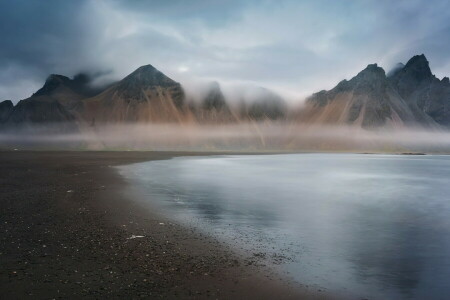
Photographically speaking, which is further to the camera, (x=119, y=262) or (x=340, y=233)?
(x=340, y=233)

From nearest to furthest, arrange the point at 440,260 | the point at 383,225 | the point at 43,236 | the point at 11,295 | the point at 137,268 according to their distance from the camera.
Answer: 1. the point at 11,295
2. the point at 137,268
3. the point at 440,260
4. the point at 43,236
5. the point at 383,225

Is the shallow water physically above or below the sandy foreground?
below

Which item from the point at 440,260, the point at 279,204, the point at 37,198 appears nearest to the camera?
the point at 440,260

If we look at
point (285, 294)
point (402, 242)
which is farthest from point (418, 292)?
point (402, 242)

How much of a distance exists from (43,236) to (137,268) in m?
6.26

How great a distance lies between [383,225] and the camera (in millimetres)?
21438

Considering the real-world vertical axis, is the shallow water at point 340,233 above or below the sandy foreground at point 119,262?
below

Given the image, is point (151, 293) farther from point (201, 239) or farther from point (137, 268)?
point (201, 239)

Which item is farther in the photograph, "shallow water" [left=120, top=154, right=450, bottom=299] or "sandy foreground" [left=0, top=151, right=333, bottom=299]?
"shallow water" [left=120, top=154, right=450, bottom=299]

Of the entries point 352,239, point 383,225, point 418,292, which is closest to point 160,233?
point 352,239

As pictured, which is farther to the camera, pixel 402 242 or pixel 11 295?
pixel 402 242

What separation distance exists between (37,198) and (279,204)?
1826 cm

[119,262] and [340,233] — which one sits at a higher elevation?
[119,262]

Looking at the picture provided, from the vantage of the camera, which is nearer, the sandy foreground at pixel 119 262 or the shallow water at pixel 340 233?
the sandy foreground at pixel 119 262
